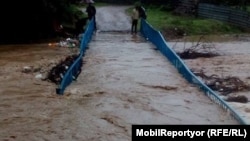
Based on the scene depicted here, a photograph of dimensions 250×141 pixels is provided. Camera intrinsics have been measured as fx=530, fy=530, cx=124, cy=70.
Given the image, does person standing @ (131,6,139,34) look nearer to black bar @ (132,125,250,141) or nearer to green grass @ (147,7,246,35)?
green grass @ (147,7,246,35)

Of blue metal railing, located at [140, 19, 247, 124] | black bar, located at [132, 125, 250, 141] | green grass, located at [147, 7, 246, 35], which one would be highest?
black bar, located at [132, 125, 250, 141]

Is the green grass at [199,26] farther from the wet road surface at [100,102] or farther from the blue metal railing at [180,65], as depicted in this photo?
the wet road surface at [100,102]

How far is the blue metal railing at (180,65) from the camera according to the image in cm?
1402

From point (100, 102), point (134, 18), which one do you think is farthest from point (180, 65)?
point (134, 18)

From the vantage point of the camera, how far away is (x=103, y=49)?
25844mm

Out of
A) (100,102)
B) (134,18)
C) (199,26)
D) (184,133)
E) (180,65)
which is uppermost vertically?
(184,133)

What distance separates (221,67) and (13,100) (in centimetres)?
882

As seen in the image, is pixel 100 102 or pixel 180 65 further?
pixel 180 65

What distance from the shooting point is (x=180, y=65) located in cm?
2006

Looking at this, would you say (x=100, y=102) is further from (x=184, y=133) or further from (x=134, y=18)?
(x=134, y=18)

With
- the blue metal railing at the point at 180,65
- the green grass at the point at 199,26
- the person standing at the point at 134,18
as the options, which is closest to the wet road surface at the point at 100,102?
the blue metal railing at the point at 180,65

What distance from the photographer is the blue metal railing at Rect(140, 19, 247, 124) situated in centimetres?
1402

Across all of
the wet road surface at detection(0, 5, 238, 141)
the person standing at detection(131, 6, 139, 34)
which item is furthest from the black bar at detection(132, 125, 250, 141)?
the person standing at detection(131, 6, 139, 34)

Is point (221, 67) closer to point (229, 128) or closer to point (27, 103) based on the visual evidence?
point (27, 103)
